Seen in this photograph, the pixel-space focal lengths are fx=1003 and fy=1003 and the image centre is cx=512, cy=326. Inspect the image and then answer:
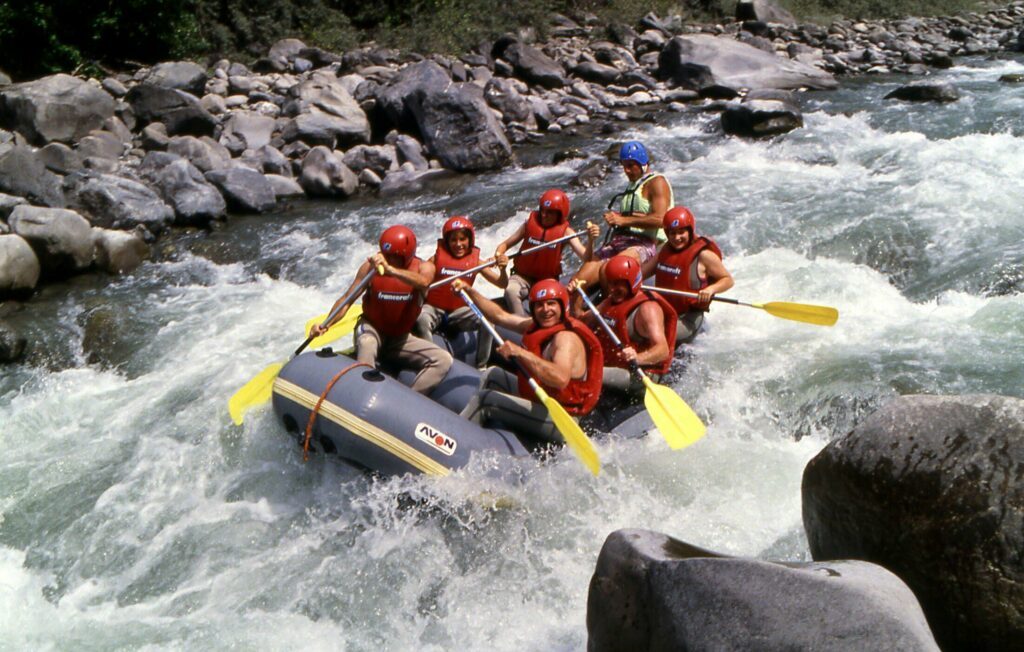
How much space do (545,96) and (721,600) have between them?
44.1ft

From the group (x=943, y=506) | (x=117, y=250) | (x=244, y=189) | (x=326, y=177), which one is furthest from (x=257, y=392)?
(x=326, y=177)

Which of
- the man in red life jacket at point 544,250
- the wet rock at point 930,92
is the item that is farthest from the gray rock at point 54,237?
the wet rock at point 930,92

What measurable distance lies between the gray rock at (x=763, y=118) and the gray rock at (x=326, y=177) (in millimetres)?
4996

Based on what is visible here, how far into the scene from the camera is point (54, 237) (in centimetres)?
934

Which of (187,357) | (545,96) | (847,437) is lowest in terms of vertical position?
(545,96)

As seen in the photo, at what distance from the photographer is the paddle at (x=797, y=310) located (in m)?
6.73

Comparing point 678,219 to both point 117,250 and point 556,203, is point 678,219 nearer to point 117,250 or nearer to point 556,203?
point 556,203

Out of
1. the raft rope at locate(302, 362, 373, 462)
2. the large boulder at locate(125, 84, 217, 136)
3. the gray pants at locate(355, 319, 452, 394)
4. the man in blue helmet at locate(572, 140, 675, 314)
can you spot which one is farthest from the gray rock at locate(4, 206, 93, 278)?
the man in blue helmet at locate(572, 140, 675, 314)

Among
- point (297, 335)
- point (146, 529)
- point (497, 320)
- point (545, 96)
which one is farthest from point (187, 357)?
point (545, 96)

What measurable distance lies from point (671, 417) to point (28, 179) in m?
7.79

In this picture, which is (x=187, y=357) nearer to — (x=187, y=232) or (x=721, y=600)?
(x=187, y=232)

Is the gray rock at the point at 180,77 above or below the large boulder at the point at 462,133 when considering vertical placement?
above

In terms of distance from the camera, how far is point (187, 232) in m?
10.9

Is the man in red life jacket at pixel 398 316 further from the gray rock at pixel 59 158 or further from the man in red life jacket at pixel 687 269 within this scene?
the gray rock at pixel 59 158
